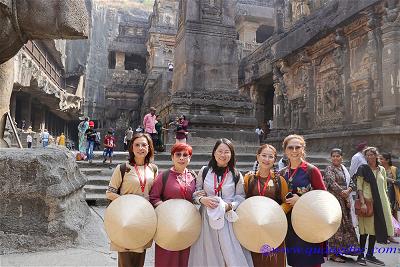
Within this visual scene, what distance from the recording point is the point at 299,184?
8.99 feet

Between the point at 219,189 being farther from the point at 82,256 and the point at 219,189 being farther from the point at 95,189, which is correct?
the point at 95,189

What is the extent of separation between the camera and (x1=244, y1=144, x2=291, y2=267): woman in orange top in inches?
102

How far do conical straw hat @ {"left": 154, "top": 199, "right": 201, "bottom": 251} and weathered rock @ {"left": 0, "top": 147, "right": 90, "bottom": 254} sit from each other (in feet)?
5.29

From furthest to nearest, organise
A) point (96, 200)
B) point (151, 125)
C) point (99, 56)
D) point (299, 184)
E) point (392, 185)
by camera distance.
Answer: point (99, 56) → point (151, 125) → point (96, 200) → point (392, 185) → point (299, 184)

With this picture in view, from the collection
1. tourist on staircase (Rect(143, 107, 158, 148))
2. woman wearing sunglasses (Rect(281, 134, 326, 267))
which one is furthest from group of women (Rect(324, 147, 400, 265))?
tourist on staircase (Rect(143, 107, 158, 148))

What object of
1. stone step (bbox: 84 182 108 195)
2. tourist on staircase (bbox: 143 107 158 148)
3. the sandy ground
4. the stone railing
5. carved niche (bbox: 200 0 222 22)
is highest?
the stone railing

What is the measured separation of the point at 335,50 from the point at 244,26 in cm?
1422

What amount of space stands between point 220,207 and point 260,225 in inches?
11.6

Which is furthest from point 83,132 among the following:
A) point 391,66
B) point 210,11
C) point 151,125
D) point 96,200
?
point 391,66

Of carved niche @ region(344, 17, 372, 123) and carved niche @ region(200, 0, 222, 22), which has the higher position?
carved niche @ region(200, 0, 222, 22)

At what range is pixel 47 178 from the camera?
3.46 meters

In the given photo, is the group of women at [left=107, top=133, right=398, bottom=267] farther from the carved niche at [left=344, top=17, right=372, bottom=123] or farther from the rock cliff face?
the rock cliff face

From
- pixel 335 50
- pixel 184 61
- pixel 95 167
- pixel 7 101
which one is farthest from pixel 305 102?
pixel 7 101

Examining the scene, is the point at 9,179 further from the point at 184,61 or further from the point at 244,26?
the point at 244,26
